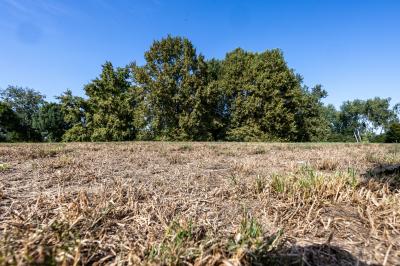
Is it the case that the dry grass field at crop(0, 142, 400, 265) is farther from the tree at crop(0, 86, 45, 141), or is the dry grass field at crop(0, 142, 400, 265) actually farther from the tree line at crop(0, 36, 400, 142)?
the tree at crop(0, 86, 45, 141)

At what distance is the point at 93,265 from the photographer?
1271 millimetres

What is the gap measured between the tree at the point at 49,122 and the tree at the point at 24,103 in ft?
5.72

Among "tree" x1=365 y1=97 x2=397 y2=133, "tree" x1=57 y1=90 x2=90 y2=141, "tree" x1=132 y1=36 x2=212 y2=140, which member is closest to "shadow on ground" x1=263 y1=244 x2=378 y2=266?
"tree" x1=132 y1=36 x2=212 y2=140

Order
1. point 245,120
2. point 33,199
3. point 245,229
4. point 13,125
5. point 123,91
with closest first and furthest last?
point 245,229, point 33,199, point 245,120, point 123,91, point 13,125

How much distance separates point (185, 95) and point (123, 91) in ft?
39.9

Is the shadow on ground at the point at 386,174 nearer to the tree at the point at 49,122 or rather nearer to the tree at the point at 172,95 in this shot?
the tree at the point at 172,95

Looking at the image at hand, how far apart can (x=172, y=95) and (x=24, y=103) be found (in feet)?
153

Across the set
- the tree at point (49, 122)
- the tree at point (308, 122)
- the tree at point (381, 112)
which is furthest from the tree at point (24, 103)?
the tree at point (381, 112)

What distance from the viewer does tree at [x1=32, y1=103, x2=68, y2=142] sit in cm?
4850

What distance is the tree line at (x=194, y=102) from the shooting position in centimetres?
2955

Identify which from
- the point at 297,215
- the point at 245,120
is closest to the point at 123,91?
the point at 245,120

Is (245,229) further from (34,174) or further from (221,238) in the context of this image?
(34,174)

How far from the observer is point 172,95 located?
2975cm

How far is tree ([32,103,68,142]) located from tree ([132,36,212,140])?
2770 centimetres
